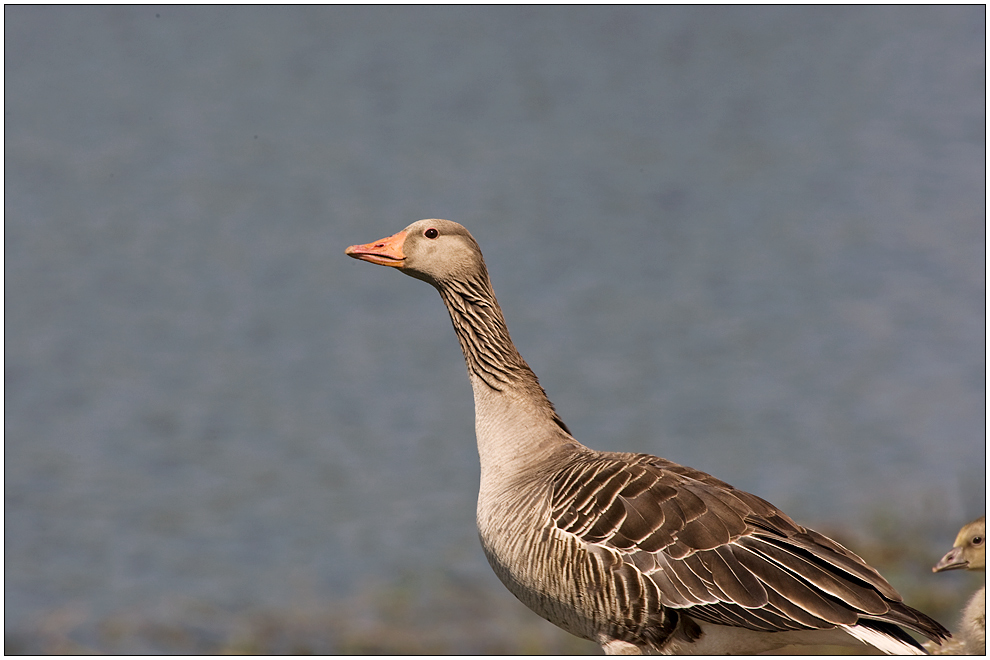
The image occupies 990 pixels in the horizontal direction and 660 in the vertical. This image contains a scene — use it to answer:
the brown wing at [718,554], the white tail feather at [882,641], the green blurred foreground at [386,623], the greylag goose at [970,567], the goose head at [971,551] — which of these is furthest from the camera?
the green blurred foreground at [386,623]

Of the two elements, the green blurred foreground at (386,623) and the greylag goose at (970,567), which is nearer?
the greylag goose at (970,567)

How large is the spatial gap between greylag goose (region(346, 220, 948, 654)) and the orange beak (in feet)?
0.12

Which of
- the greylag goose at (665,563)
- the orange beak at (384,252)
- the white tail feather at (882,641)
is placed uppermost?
the orange beak at (384,252)

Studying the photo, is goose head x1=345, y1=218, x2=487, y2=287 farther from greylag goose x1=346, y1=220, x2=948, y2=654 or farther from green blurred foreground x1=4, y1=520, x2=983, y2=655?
green blurred foreground x1=4, y1=520, x2=983, y2=655

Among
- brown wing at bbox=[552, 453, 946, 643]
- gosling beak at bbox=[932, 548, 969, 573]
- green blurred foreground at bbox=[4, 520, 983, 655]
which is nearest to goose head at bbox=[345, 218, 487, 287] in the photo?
brown wing at bbox=[552, 453, 946, 643]

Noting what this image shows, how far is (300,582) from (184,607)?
38.1 inches

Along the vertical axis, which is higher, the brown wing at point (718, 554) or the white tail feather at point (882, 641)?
the brown wing at point (718, 554)

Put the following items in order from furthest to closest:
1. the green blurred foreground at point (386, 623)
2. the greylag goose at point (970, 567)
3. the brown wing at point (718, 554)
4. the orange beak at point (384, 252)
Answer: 1. the green blurred foreground at point (386, 623)
2. the greylag goose at point (970, 567)
3. the orange beak at point (384, 252)
4. the brown wing at point (718, 554)

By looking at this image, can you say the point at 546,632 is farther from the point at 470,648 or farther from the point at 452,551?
the point at 452,551

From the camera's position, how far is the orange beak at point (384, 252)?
4.95 m

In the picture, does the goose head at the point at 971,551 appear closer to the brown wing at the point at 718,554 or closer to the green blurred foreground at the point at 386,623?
the brown wing at the point at 718,554

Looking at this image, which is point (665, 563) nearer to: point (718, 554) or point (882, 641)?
point (718, 554)

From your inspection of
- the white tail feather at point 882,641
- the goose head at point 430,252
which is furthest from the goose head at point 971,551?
the goose head at point 430,252

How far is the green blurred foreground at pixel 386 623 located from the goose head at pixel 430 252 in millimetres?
3530
